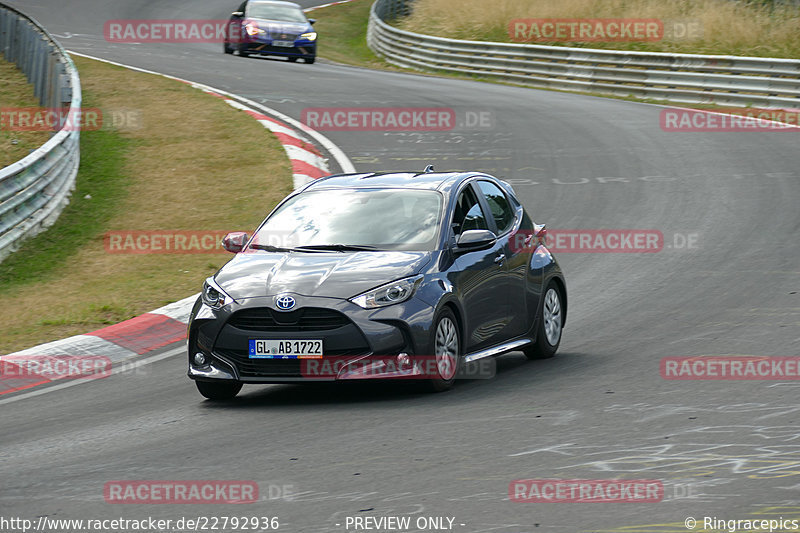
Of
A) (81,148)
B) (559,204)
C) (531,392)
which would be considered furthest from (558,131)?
(531,392)

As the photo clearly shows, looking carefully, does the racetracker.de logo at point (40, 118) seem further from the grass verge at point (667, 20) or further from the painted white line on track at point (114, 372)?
the grass verge at point (667, 20)

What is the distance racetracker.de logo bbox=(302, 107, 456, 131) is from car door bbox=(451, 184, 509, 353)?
13.0 metres

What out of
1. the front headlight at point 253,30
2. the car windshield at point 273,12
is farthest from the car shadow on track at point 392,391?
the car windshield at point 273,12

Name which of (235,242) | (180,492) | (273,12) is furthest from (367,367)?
(273,12)

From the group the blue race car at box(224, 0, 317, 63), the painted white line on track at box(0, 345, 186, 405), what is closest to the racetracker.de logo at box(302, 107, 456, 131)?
the blue race car at box(224, 0, 317, 63)

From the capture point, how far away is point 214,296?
29.1 feet

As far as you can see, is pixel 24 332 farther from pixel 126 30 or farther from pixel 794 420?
pixel 126 30

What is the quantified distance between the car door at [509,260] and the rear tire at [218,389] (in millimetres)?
2131

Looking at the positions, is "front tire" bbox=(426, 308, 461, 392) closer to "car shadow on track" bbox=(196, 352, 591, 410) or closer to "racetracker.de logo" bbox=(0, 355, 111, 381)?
"car shadow on track" bbox=(196, 352, 591, 410)

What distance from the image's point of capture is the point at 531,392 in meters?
8.74

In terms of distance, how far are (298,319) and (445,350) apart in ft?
3.51

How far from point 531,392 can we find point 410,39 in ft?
99.4

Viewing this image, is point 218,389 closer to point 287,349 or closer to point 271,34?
point 287,349

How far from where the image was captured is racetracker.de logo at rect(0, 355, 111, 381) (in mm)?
10375
